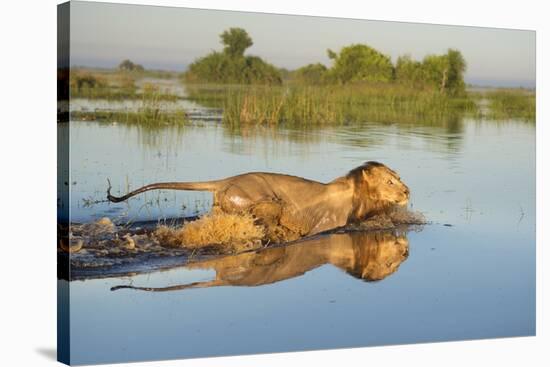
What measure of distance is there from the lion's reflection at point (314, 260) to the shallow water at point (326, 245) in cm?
5

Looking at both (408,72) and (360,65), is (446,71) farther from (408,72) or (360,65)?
(360,65)

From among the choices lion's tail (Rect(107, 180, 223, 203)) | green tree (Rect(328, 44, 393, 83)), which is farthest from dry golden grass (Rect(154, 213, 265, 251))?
green tree (Rect(328, 44, 393, 83))

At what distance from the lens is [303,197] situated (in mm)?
11047

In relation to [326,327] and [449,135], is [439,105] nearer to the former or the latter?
[449,135]

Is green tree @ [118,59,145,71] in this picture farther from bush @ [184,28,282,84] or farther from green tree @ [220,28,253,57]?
green tree @ [220,28,253,57]

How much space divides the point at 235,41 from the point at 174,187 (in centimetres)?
126

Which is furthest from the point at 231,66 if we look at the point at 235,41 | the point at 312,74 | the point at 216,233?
the point at 216,233

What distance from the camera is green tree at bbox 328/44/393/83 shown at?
11273mm

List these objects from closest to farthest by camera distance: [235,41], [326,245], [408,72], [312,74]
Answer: [235,41]
[326,245]
[312,74]
[408,72]

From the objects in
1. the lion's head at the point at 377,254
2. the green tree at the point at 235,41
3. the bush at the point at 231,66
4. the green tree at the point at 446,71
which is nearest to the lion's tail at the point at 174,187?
the bush at the point at 231,66

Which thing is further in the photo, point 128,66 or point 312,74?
point 312,74

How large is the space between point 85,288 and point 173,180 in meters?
1.15

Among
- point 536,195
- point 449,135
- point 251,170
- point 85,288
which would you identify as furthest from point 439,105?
point 85,288

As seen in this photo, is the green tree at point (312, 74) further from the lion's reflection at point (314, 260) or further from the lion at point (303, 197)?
the lion's reflection at point (314, 260)
